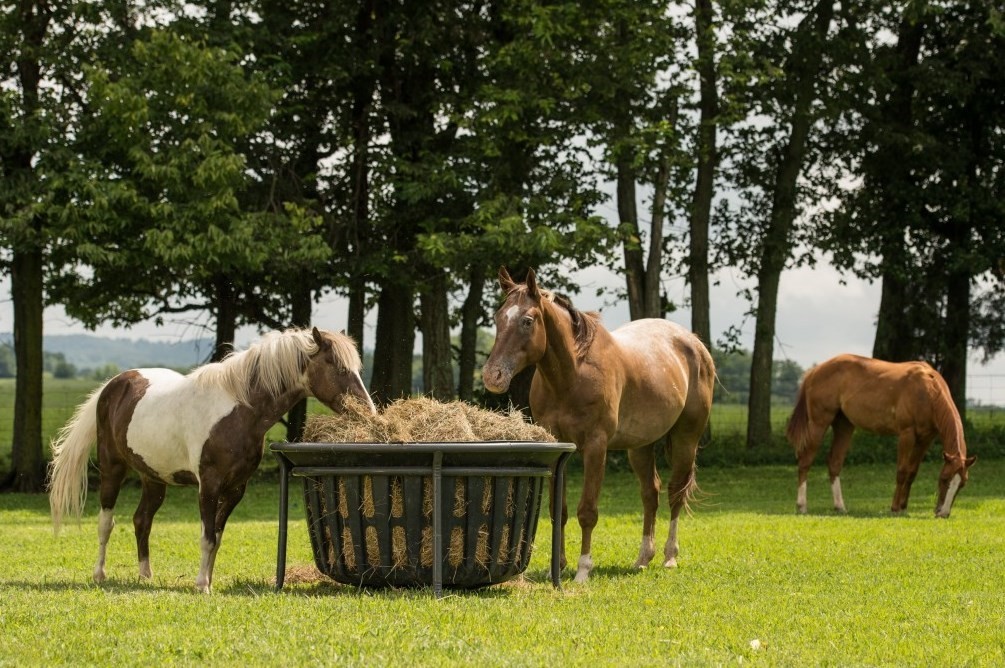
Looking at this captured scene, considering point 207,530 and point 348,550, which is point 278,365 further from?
point 348,550

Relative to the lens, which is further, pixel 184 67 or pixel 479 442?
pixel 184 67

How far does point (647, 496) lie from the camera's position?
10.9 m

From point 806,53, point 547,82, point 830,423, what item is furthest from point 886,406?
point 806,53

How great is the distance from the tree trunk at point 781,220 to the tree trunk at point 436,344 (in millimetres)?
6785

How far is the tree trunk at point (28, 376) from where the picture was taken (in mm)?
21906

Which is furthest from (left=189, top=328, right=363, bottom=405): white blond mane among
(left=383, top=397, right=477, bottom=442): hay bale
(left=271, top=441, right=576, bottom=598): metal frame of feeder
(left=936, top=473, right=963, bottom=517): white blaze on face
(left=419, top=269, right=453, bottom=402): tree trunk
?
(left=419, top=269, right=453, bottom=402): tree trunk

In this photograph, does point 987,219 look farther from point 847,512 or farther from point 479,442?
point 479,442

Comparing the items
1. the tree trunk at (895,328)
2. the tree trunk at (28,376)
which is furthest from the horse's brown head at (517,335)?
the tree trunk at (895,328)

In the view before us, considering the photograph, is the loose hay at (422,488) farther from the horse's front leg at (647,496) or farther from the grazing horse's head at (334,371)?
the horse's front leg at (647,496)

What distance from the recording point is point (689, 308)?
26.3 m

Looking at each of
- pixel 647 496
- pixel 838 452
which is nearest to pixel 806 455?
pixel 838 452

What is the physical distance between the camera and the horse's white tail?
962 centimetres

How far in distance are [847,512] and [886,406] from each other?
1508 millimetres

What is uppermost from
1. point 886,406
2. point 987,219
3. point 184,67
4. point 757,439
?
point 184,67
